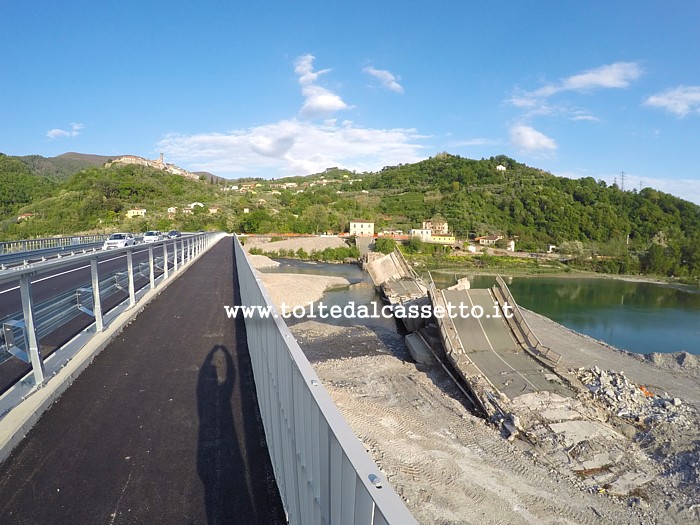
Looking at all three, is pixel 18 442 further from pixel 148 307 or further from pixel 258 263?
pixel 258 263

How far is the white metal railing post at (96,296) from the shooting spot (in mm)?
4555

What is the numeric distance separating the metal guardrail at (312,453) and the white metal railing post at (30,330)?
6.26 ft

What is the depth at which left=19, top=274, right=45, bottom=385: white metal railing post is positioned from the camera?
306cm

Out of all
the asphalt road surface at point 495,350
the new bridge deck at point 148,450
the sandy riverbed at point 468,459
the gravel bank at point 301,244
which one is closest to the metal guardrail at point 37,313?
the new bridge deck at point 148,450

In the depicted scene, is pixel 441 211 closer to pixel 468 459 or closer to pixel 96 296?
pixel 468 459

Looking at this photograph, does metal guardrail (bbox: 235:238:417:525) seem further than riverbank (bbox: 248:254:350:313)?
No

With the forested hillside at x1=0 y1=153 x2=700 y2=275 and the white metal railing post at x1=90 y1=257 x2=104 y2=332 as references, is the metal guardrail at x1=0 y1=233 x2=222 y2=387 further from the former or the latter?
the forested hillside at x1=0 y1=153 x2=700 y2=275

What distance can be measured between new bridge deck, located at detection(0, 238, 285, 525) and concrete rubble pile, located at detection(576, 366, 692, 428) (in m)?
12.7

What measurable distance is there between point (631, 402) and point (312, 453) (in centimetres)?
1467

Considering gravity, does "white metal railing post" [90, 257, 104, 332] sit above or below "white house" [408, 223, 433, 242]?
above

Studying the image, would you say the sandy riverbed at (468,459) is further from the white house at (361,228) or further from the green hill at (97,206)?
the white house at (361,228)

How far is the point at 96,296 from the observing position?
4.66m

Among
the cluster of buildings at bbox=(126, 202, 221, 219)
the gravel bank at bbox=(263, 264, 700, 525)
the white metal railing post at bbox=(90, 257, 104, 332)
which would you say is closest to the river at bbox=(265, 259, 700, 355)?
the gravel bank at bbox=(263, 264, 700, 525)

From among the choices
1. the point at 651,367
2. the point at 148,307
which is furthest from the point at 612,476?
the point at 651,367
